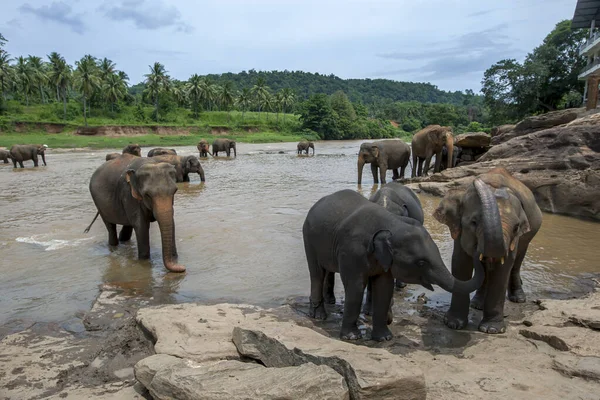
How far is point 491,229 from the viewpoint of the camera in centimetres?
421

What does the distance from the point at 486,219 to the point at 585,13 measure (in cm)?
4749

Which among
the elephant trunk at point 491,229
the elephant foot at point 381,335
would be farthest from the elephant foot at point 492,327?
the elephant foot at point 381,335

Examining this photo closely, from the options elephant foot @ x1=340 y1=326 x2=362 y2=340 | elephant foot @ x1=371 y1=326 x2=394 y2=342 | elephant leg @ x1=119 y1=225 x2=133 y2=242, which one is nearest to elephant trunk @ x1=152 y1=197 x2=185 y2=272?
elephant leg @ x1=119 y1=225 x2=133 y2=242

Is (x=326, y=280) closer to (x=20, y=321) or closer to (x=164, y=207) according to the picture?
(x=164, y=207)

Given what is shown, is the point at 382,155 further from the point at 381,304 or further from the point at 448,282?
the point at 448,282

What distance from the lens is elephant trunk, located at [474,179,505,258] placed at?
4199mm

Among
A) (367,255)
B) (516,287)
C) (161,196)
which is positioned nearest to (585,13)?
(516,287)

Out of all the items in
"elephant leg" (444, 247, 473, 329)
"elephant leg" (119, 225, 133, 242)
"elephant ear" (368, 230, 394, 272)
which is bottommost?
"elephant leg" (119, 225, 133, 242)

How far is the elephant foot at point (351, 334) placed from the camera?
15.0 feet

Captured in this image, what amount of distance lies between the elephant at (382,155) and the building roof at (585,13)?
3263 cm

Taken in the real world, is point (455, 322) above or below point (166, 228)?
below

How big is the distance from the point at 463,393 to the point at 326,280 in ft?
8.58

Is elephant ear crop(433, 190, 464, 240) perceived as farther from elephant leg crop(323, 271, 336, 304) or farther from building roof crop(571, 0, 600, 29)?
building roof crop(571, 0, 600, 29)

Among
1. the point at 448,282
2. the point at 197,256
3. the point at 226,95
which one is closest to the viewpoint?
the point at 448,282
